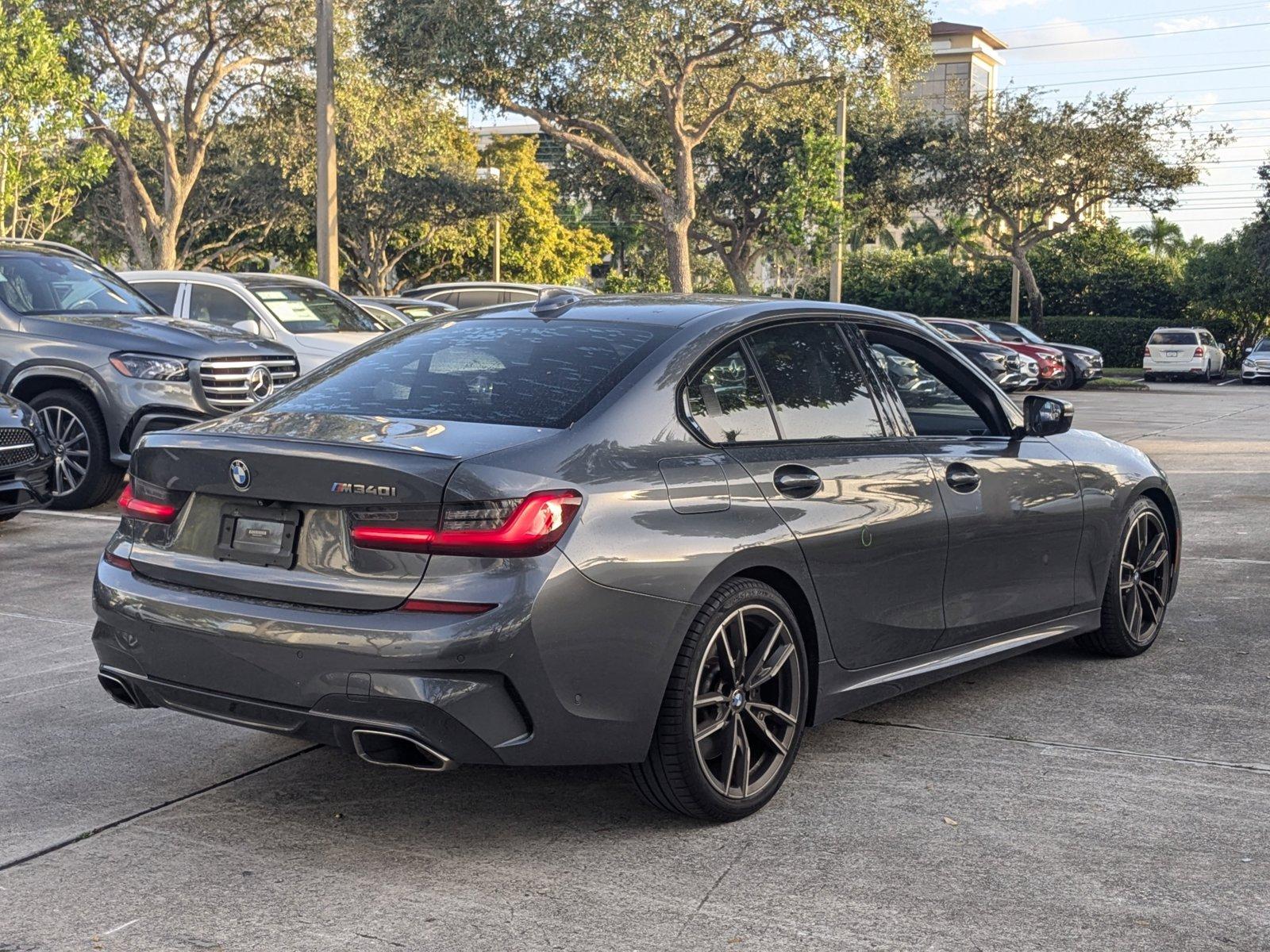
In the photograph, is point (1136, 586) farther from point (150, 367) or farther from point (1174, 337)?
point (1174, 337)

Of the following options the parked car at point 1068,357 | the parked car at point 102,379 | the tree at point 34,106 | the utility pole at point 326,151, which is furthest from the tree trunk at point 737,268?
the parked car at point 102,379

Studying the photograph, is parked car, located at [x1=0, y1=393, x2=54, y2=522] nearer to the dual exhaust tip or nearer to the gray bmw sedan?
the gray bmw sedan

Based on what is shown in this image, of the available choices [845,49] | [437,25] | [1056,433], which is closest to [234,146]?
[437,25]

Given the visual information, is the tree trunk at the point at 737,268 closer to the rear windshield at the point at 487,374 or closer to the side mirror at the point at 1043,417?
the side mirror at the point at 1043,417

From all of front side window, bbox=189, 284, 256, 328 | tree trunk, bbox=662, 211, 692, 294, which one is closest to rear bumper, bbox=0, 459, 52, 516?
front side window, bbox=189, 284, 256, 328

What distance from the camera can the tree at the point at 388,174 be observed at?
32844 mm

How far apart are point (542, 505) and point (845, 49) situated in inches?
1087

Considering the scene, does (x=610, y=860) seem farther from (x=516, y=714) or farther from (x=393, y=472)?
(x=393, y=472)

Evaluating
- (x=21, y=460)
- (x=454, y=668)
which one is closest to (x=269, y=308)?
(x=21, y=460)

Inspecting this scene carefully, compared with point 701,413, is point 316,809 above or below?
below

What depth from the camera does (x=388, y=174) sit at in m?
49.5

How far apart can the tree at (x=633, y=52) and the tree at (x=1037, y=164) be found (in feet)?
55.8

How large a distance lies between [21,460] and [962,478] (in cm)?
646

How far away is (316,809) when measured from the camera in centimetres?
455
